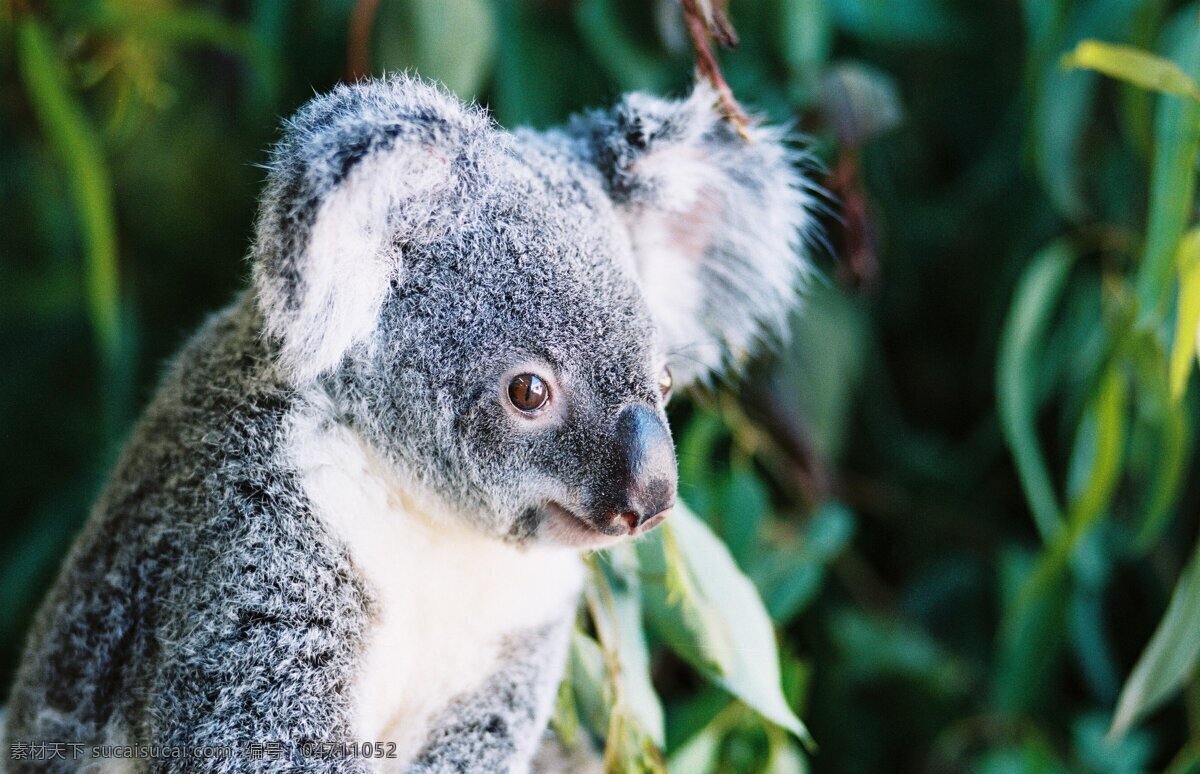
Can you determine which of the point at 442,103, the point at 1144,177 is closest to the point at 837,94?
the point at 1144,177

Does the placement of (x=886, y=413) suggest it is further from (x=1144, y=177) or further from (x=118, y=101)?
(x=118, y=101)

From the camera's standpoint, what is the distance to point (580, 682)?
142 centimetres

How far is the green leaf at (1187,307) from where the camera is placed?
4.29ft

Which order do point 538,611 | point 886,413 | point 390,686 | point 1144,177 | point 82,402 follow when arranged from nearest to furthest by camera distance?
point 390,686 → point 538,611 → point 1144,177 → point 886,413 → point 82,402

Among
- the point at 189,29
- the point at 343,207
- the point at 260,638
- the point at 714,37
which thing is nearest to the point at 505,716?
the point at 260,638

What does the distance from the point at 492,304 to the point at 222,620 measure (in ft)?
1.28

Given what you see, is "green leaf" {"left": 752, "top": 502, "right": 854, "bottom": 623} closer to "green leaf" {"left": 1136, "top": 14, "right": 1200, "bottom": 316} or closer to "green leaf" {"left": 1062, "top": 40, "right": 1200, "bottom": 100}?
"green leaf" {"left": 1136, "top": 14, "right": 1200, "bottom": 316}

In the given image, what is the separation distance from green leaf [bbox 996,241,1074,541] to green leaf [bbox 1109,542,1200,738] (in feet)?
1.02

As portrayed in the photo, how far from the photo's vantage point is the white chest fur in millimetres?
1067

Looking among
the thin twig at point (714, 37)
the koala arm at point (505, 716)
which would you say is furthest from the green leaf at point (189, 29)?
the koala arm at point (505, 716)

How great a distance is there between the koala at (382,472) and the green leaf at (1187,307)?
669 mm

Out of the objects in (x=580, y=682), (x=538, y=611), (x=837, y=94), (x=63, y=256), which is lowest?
(x=580, y=682)

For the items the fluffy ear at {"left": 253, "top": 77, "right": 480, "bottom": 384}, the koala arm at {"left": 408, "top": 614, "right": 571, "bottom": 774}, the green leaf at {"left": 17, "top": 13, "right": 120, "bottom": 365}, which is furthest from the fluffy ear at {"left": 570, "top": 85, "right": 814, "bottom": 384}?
the green leaf at {"left": 17, "top": 13, "right": 120, "bottom": 365}

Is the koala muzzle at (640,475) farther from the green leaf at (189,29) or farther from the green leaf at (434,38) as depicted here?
the green leaf at (189,29)
